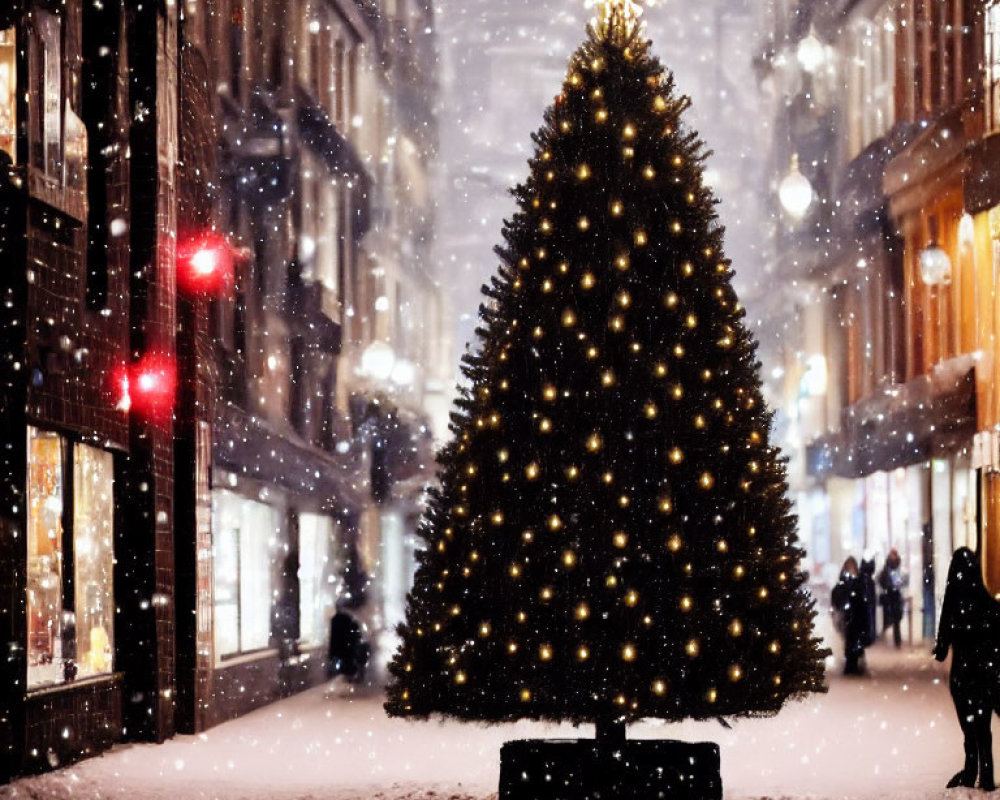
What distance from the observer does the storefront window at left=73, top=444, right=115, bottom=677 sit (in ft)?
57.8

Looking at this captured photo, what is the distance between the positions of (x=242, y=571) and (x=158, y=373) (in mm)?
6401

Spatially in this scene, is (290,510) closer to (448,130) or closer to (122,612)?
(122,612)

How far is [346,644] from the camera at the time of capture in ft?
92.3

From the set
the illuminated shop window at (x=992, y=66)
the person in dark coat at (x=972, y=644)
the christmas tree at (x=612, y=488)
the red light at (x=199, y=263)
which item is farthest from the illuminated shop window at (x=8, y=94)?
the illuminated shop window at (x=992, y=66)

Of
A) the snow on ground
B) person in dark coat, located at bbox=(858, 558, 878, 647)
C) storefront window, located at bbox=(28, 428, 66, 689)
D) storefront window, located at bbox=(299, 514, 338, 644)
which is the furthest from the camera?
storefront window, located at bbox=(299, 514, 338, 644)

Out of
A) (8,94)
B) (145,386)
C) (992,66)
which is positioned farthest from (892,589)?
(8,94)

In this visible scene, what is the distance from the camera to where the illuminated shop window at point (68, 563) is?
16.3 m

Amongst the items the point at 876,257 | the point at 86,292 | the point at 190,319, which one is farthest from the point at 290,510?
the point at 876,257

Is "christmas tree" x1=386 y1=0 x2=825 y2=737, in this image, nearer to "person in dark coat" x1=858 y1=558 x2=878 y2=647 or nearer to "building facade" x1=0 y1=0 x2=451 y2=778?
"building facade" x1=0 y1=0 x2=451 y2=778

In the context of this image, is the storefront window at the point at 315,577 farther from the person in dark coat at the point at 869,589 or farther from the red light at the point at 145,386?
the red light at the point at 145,386

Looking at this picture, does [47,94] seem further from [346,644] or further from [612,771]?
[346,644]

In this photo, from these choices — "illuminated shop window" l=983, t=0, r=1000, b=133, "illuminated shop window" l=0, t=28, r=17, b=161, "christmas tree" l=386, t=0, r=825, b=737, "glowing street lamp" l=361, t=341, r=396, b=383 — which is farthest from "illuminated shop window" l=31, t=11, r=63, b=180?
"glowing street lamp" l=361, t=341, r=396, b=383

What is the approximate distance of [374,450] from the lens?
4075cm

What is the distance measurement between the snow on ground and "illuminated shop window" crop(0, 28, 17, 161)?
560cm
